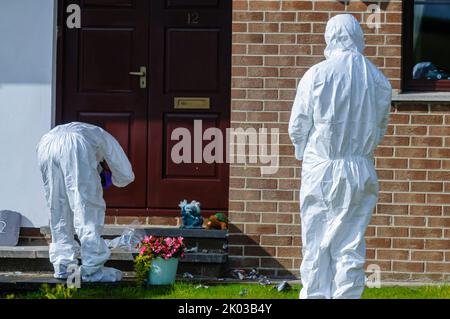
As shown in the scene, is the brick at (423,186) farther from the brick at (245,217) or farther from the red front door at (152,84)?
the red front door at (152,84)

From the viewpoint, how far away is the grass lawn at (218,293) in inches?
324

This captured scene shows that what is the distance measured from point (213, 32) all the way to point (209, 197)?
5.06 feet

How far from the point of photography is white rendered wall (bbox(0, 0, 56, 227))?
9.87m

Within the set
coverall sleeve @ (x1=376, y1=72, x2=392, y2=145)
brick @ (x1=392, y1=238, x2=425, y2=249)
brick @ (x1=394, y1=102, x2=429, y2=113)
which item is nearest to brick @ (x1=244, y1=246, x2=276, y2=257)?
brick @ (x1=392, y1=238, x2=425, y2=249)

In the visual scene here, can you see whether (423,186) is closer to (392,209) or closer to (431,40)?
(392,209)

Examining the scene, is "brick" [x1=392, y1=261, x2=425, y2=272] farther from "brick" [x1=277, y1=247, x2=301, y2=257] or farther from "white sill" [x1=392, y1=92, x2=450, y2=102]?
"white sill" [x1=392, y1=92, x2=450, y2=102]

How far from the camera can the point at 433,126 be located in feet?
30.3

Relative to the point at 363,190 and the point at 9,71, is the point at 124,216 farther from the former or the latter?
the point at 363,190

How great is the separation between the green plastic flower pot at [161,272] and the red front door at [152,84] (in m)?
1.38

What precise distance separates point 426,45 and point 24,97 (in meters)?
3.67

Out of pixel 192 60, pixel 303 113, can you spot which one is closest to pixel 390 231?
pixel 303 113

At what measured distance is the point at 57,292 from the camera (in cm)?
782

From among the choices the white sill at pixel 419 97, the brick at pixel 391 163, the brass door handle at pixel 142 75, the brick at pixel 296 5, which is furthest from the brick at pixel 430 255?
the brass door handle at pixel 142 75
